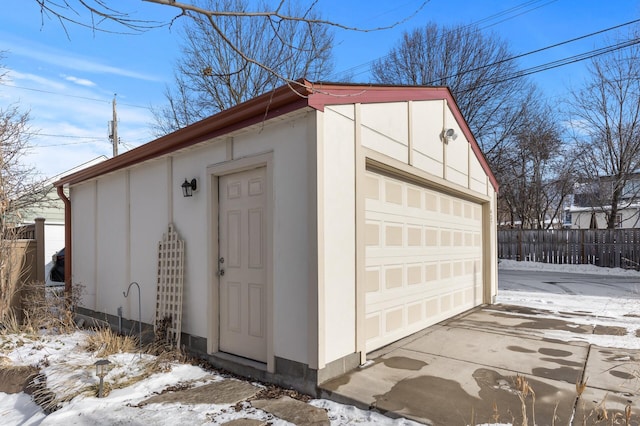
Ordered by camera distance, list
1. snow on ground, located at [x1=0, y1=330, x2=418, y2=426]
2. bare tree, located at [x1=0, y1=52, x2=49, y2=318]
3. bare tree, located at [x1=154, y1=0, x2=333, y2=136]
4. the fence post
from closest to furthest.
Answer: snow on ground, located at [x1=0, y1=330, x2=418, y2=426] < bare tree, located at [x1=0, y1=52, x2=49, y2=318] < the fence post < bare tree, located at [x1=154, y1=0, x2=333, y2=136]

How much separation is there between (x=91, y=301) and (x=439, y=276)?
20.0 ft

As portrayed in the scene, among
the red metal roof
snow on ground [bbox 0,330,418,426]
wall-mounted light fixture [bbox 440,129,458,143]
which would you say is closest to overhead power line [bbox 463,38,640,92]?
the red metal roof

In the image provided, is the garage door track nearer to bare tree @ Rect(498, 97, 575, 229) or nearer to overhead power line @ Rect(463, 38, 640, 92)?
overhead power line @ Rect(463, 38, 640, 92)

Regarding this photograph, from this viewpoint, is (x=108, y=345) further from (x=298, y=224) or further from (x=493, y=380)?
(x=493, y=380)

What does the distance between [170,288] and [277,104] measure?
2871mm

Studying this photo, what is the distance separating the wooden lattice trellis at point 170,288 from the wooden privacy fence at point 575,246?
15.0 metres

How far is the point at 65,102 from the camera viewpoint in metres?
14.4

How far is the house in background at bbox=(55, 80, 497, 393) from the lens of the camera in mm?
3730

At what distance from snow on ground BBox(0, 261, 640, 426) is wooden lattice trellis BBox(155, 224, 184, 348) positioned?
0.45 m

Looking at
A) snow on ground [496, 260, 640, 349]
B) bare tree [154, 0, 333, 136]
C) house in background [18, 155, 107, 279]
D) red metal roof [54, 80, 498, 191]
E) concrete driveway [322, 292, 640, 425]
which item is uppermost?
bare tree [154, 0, 333, 136]

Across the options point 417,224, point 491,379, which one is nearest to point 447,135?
point 417,224

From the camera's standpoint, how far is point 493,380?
3748 mm

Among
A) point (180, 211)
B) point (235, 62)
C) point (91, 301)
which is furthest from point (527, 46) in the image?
point (91, 301)

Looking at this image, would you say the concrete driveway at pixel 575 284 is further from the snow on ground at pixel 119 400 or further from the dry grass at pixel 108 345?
the dry grass at pixel 108 345
